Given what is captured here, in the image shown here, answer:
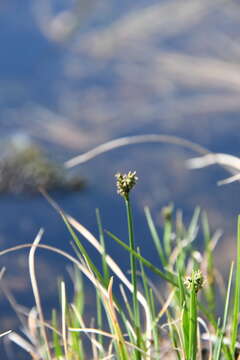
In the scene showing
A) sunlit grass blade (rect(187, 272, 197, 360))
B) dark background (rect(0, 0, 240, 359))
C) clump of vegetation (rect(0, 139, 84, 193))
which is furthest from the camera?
clump of vegetation (rect(0, 139, 84, 193))

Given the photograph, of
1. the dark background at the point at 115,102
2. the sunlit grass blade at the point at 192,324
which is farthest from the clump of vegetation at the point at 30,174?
the sunlit grass blade at the point at 192,324

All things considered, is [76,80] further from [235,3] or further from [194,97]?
[235,3]

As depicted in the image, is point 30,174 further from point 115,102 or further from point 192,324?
Result: point 192,324

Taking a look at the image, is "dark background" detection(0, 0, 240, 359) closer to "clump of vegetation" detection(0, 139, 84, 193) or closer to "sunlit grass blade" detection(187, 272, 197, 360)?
"clump of vegetation" detection(0, 139, 84, 193)

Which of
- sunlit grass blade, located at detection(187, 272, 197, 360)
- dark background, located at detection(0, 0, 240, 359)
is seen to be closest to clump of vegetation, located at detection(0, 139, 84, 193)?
dark background, located at detection(0, 0, 240, 359)

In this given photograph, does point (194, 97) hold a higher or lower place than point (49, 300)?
higher

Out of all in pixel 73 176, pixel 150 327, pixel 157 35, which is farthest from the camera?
pixel 157 35

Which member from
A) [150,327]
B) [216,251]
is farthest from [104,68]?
[150,327]

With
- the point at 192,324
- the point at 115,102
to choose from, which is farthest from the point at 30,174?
the point at 192,324
